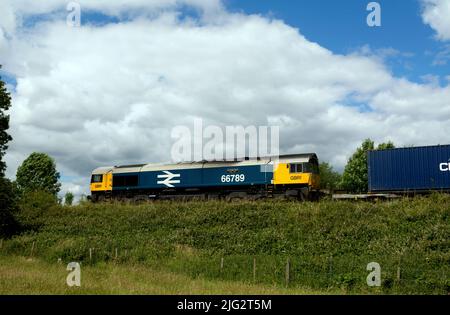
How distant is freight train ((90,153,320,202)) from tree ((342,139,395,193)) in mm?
31506

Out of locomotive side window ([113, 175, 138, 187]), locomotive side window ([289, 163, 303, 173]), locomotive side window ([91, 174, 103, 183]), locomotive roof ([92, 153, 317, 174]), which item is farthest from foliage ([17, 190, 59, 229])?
locomotive side window ([289, 163, 303, 173])

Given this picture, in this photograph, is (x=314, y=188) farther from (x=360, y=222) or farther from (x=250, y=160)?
(x=360, y=222)

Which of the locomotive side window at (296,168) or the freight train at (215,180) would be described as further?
the freight train at (215,180)

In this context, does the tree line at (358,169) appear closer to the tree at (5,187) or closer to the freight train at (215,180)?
the freight train at (215,180)

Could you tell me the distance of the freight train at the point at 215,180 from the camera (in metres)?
31.2

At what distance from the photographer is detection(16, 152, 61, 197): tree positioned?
65438 millimetres

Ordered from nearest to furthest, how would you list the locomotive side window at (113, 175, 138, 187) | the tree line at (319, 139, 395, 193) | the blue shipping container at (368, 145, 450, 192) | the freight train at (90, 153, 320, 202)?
the blue shipping container at (368, 145, 450, 192) < the freight train at (90, 153, 320, 202) < the locomotive side window at (113, 175, 138, 187) < the tree line at (319, 139, 395, 193)

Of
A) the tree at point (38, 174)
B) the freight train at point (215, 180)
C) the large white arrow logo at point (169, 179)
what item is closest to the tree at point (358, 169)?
the freight train at point (215, 180)

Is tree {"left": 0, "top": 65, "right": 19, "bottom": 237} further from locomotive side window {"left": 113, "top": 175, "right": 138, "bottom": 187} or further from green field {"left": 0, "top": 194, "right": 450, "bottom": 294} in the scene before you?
locomotive side window {"left": 113, "top": 175, "right": 138, "bottom": 187}

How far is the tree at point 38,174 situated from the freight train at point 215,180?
1173 inches

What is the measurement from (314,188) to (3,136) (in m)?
23.4

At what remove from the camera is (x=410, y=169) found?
28.1 m

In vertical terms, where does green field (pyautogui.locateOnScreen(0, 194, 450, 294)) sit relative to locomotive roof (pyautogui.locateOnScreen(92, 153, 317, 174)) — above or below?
below

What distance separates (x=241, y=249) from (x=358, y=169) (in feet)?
141
